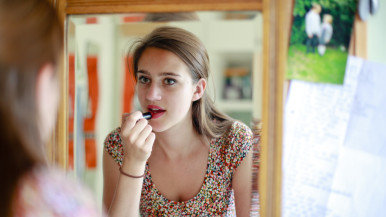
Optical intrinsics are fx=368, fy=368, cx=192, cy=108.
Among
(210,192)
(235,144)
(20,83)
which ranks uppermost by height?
(20,83)

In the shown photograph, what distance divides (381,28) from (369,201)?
0.29 m

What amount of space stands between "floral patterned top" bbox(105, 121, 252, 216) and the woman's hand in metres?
0.07

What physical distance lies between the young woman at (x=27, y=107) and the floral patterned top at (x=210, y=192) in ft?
1.05

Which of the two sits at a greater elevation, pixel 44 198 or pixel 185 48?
pixel 185 48

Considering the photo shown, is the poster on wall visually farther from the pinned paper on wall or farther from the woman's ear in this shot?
the woman's ear

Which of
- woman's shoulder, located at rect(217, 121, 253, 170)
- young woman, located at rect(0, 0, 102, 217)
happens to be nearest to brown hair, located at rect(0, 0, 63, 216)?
young woman, located at rect(0, 0, 102, 217)

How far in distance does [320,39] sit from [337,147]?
19cm

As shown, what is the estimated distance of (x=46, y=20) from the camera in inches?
15.9

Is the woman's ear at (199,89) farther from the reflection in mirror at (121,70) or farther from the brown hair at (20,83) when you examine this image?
the brown hair at (20,83)

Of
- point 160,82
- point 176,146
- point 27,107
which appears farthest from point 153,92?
point 27,107

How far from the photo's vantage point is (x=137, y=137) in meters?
0.66

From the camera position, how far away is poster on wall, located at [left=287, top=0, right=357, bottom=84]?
62cm

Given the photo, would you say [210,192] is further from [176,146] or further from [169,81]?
[169,81]

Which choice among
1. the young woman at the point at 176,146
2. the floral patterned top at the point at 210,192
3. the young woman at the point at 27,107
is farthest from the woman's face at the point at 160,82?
the young woman at the point at 27,107
